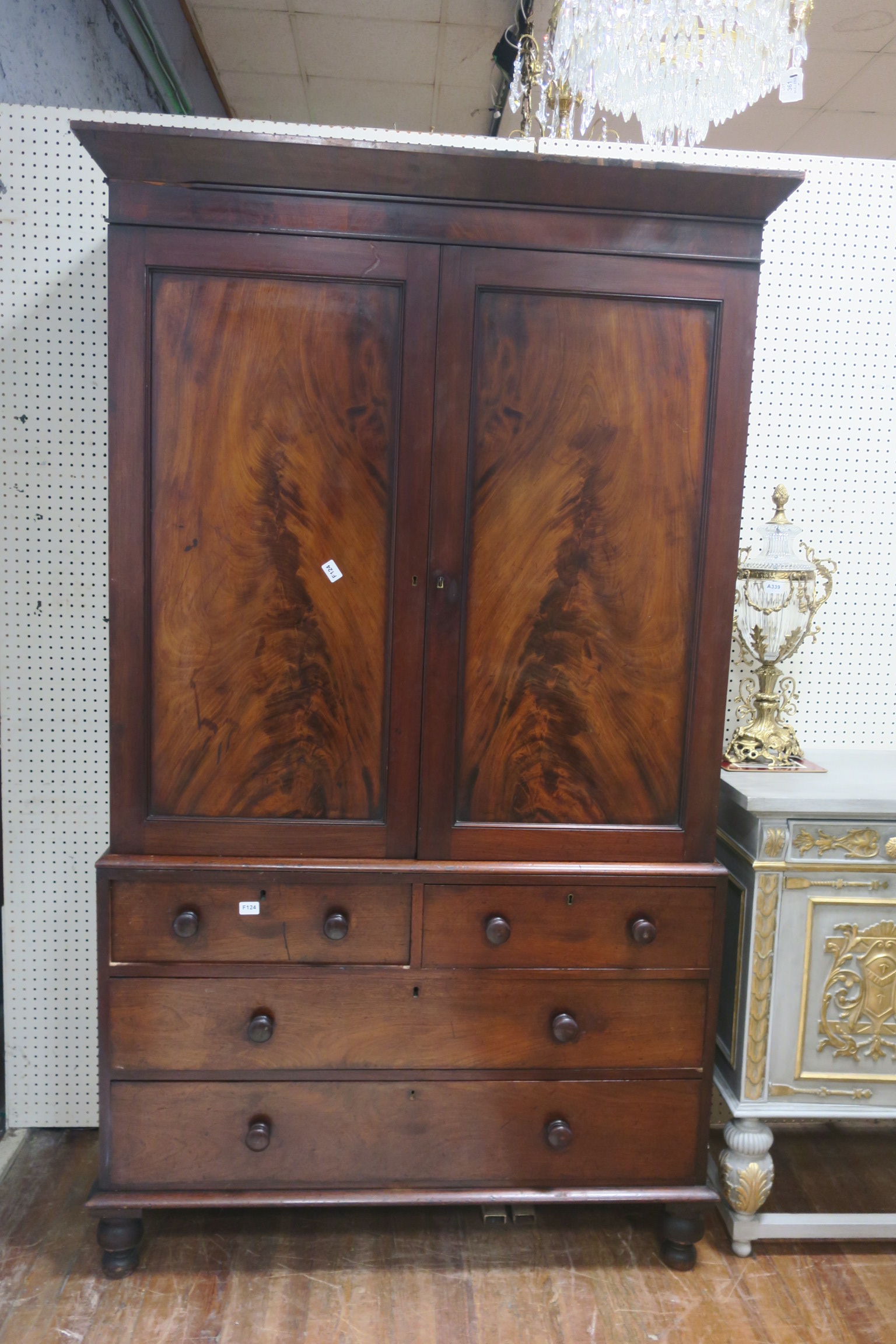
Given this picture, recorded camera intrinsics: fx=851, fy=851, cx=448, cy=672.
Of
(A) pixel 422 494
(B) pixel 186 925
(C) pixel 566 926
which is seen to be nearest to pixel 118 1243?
(B) pixel 186 925

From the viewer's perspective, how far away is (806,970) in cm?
193

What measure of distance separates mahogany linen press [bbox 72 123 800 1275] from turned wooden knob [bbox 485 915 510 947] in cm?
2

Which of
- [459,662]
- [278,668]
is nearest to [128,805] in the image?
[278,668]

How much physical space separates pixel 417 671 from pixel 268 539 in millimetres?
408

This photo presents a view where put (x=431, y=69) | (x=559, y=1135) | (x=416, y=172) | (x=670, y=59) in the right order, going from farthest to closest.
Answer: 1. (x=431, y=69)
2. (x=670, y=59)
3. (x=559, y=1135)
4. (x=416, y=172)

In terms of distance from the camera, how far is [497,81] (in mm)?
3756

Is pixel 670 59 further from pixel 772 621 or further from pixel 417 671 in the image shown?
pixel 417 671

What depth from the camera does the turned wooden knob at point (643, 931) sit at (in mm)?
1838

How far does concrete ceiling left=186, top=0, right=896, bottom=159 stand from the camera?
3.33 m

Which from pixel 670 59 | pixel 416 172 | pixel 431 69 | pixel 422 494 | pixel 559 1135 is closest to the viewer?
pixel 416 172

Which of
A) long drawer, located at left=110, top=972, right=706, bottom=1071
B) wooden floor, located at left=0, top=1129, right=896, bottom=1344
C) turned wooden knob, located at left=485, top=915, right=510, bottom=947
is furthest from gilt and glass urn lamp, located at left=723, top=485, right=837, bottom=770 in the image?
wooden floor, located at left=0, top=1129, right=896, bottom=1344

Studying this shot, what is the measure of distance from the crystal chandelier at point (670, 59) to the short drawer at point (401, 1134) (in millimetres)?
2278

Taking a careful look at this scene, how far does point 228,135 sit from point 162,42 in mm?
2342

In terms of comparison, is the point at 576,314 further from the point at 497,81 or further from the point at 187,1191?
the point at 497,81
